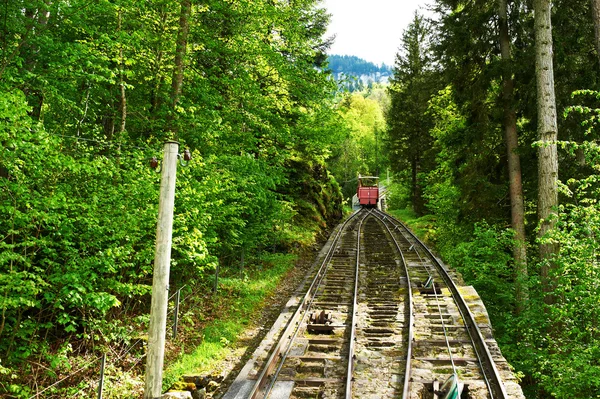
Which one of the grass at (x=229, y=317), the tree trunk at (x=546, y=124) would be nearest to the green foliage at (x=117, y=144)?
the grass at (x=229, y=317)

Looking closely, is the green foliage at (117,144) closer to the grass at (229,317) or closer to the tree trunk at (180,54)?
the tree trunk at (180,54)

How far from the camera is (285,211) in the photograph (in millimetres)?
16578

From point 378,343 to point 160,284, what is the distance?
16.1 ft

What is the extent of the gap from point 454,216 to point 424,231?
250 inches

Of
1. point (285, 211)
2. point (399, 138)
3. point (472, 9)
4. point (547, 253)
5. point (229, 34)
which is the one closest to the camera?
point (547, 253)

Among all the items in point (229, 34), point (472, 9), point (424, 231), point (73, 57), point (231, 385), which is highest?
point (472, 9)

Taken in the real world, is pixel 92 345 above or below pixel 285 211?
below

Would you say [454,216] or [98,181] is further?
[454,216]

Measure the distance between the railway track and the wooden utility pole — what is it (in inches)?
50.5

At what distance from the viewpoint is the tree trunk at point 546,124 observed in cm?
979

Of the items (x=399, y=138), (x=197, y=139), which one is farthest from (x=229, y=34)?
(x=399, y=138)

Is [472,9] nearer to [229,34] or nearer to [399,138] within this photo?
[229,34]

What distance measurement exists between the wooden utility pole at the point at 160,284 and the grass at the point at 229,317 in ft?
4.05

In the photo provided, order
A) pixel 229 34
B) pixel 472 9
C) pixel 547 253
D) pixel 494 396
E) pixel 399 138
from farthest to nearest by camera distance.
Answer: pixel 399 138 < pixel 472 9 < pixel 229 34 < pixel 547 253 < pixel 494 396
